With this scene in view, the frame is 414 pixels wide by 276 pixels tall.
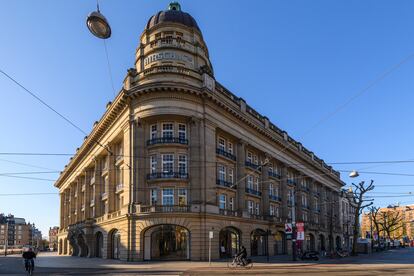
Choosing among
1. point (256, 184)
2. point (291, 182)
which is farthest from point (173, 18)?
point (291, 182)

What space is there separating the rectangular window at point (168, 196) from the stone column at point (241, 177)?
9.76 metres

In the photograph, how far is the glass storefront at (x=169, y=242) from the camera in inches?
1631

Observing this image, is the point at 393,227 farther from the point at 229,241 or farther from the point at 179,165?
A: the point at 179,165

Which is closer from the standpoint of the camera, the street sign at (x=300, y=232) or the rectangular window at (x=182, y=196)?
the rectangular window at (x=182, y=196)

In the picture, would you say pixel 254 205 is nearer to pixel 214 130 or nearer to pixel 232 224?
pixel 232 224

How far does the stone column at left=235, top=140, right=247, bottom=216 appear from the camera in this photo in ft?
163

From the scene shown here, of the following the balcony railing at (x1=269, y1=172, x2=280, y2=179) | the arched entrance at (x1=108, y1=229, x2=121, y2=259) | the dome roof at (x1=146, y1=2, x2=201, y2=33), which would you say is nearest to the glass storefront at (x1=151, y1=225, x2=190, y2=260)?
the arched entrance at (x1=108, y1=229, x2=121, y2=259)

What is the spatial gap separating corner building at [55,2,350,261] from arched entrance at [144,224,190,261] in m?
0.10

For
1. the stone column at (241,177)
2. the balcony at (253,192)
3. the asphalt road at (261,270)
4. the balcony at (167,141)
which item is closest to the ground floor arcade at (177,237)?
the stone column at (241,177)

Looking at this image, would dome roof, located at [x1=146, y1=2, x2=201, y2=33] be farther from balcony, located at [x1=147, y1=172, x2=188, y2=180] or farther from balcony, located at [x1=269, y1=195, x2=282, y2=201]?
balcony, located at [x1=269, y1=195, x2=282, y2=201]

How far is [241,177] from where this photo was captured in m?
51.2

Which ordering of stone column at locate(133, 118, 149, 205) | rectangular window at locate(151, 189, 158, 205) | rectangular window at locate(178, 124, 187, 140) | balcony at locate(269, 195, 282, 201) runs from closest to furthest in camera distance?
rectangular window at locate(151, 189, 158, 205), stone column at locate(133, 118, 149, 205), rectangular window at locate(178, 124, 187, 140), balcony at locate(269, 195, 282, 201)

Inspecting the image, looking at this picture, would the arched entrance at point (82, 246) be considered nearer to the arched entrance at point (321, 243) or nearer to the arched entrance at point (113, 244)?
the arched entrance at point (113, 244)

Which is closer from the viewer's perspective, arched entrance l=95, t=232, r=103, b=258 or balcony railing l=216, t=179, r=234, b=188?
balcony railing l=216, t=179, r=234, b=188
